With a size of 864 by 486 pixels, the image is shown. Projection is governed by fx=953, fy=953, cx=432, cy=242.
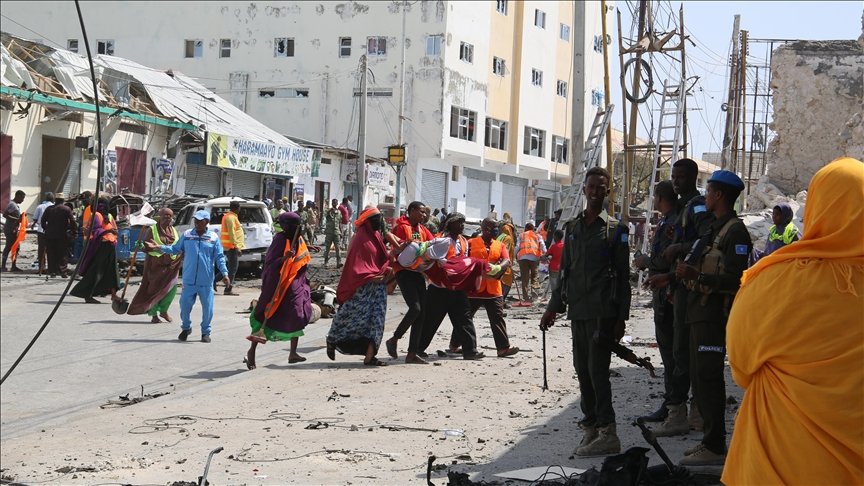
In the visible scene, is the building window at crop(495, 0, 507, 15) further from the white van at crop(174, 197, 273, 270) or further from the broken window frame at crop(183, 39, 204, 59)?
the white van at crop(174, 197, 273, 270)

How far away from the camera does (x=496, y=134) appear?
151 ft

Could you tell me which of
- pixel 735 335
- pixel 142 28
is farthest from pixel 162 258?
pixel 142 28

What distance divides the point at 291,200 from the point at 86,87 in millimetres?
29647

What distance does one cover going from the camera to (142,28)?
142 ft

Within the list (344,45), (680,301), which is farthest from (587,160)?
(344,45)

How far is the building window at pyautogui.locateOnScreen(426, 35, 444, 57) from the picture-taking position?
40.8m

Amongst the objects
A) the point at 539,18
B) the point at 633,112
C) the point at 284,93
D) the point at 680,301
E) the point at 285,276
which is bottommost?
the point at 285,276

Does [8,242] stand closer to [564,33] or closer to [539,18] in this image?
[539,18]

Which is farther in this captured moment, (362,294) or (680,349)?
(362,294)

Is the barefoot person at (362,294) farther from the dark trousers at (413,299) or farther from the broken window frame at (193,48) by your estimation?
the broken window frame at (193,48)

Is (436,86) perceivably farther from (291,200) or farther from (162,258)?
(162,258)

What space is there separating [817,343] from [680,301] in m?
2.84

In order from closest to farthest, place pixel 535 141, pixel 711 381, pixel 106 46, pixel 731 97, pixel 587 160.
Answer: pixel 711 381
pixel 587 160
pixel 731 97
pixel 106 46
pixel 535 141

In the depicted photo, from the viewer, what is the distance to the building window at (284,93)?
139 feet
